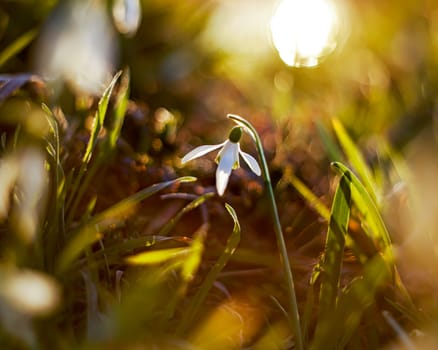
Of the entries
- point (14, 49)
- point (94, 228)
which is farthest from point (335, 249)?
point (14, 49)

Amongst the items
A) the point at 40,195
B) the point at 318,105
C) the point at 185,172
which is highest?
the point at 40,195

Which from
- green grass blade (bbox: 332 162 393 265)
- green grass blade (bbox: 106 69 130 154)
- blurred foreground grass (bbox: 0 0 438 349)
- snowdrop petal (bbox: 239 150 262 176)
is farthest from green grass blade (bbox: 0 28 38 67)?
green grass blade (bbox: 332 162 393 265)

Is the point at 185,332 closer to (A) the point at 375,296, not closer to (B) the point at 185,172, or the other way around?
(A) the point at 375,296

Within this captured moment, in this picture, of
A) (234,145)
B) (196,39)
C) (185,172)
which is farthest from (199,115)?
(234,145)

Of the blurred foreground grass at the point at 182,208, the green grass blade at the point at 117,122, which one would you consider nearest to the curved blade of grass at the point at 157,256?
the blurred foreground grass at the point at 182,208

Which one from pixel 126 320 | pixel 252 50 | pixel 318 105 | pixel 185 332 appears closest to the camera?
pixel 126 320

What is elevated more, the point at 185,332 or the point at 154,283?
the point at 154,283

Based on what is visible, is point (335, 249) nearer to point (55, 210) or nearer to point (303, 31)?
point (55, 210)

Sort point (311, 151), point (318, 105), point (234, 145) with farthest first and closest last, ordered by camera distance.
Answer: point (318, 105)
point (311, 151)
point (234, 145)
